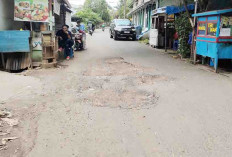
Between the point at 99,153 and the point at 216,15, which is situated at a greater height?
the point at 216,15

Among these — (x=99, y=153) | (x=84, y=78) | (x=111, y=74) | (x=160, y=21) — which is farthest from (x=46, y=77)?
(x=160, y=21)

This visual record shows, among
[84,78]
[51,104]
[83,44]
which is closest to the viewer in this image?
[51,104]

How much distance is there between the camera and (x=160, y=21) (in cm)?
1709

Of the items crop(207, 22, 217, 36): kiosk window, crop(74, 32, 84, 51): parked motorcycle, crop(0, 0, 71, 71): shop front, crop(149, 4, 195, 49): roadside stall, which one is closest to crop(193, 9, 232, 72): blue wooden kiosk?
crop(207, 22, 217, 36): kiosk window

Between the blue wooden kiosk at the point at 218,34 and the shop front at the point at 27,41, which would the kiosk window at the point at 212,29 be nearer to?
the blue wooden kiosk at the point at 218,34

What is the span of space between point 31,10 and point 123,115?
643cm

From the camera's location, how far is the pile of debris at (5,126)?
12.3 feet

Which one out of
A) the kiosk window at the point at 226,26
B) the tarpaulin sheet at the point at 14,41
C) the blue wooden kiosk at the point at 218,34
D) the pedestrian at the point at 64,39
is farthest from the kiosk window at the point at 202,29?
the tarpaulin sheet at the point at 14,41

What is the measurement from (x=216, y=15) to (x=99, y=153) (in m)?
7.17

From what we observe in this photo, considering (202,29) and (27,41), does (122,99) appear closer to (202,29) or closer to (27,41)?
(27,41)

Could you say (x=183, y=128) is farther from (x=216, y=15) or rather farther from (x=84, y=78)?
(x=216, y=15)

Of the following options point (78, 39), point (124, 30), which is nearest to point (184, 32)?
point (78, 39)

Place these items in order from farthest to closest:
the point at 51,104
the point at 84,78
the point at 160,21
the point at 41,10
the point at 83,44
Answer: the point at 160,21, the point at 83,44, the point at 41,10, the point at 84,78, the point at 51,104

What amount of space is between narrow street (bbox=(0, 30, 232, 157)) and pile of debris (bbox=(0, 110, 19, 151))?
0.38 feet
